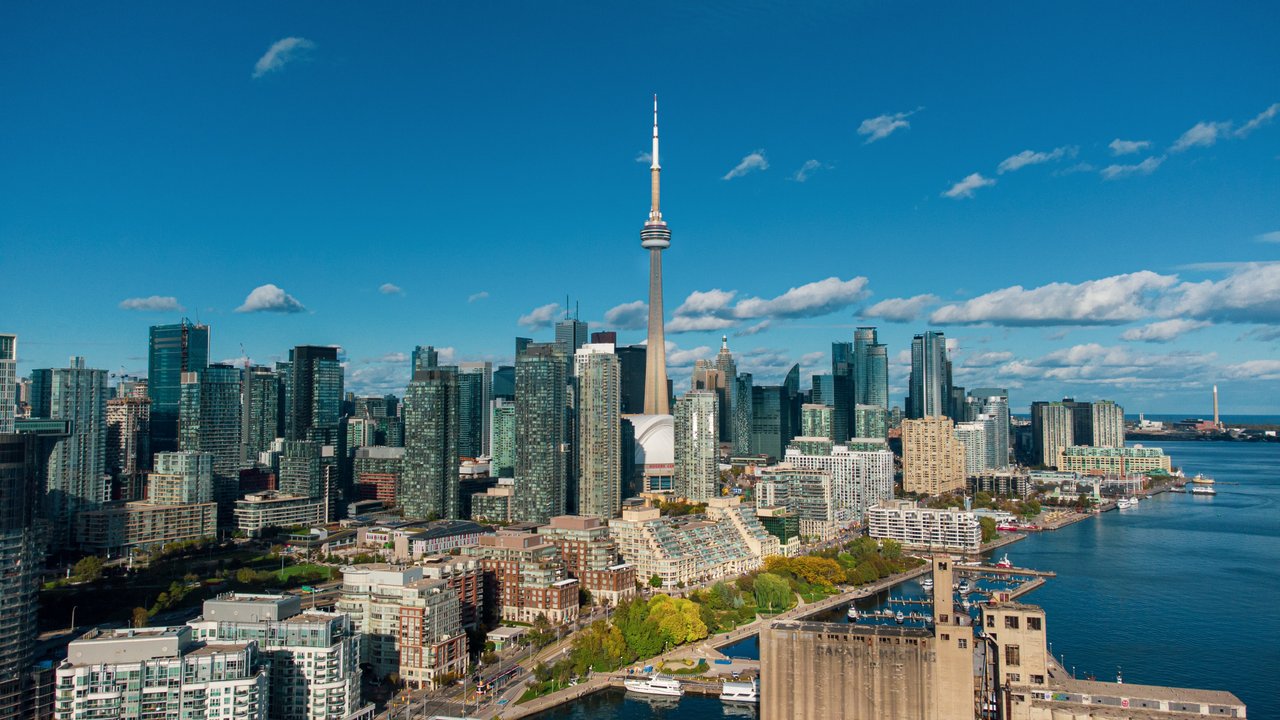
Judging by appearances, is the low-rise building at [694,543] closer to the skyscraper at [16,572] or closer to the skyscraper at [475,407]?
the skyscraper at [16,572]

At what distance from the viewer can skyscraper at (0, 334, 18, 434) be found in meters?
22.3

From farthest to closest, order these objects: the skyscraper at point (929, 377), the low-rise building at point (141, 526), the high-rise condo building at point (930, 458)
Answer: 1. the skyscraper at point (929, 377)
2. the high-rise condo building at point (930, 458)
3. the low-rise building at point (141, 526)

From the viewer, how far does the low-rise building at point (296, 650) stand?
62.6ft

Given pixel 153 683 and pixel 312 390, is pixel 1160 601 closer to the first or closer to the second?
pixel 153 683

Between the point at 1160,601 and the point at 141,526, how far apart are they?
39780 mm

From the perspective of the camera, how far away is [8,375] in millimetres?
22984

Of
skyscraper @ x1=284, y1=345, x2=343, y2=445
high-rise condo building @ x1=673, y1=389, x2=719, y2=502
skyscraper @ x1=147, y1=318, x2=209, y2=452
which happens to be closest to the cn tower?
high-rise condo building @ x1=673, y1=389, x2=719, y2=502

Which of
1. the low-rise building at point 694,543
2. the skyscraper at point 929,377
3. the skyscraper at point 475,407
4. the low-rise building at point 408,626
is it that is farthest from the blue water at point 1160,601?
the skyscraper at point 929,377

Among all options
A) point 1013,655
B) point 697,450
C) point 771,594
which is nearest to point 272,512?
point 697,450

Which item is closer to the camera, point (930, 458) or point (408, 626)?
point (408, 626)

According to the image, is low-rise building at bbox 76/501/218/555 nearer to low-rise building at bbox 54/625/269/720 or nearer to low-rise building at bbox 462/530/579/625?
low-rise building at bbox 462/530/579/625

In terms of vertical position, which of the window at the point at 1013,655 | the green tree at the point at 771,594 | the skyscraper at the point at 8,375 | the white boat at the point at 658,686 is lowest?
the white boat at the point at 658,686

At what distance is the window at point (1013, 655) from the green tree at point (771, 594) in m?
14.9

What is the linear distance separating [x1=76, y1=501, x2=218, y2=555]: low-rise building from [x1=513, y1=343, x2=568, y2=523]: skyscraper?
14.4 metres
